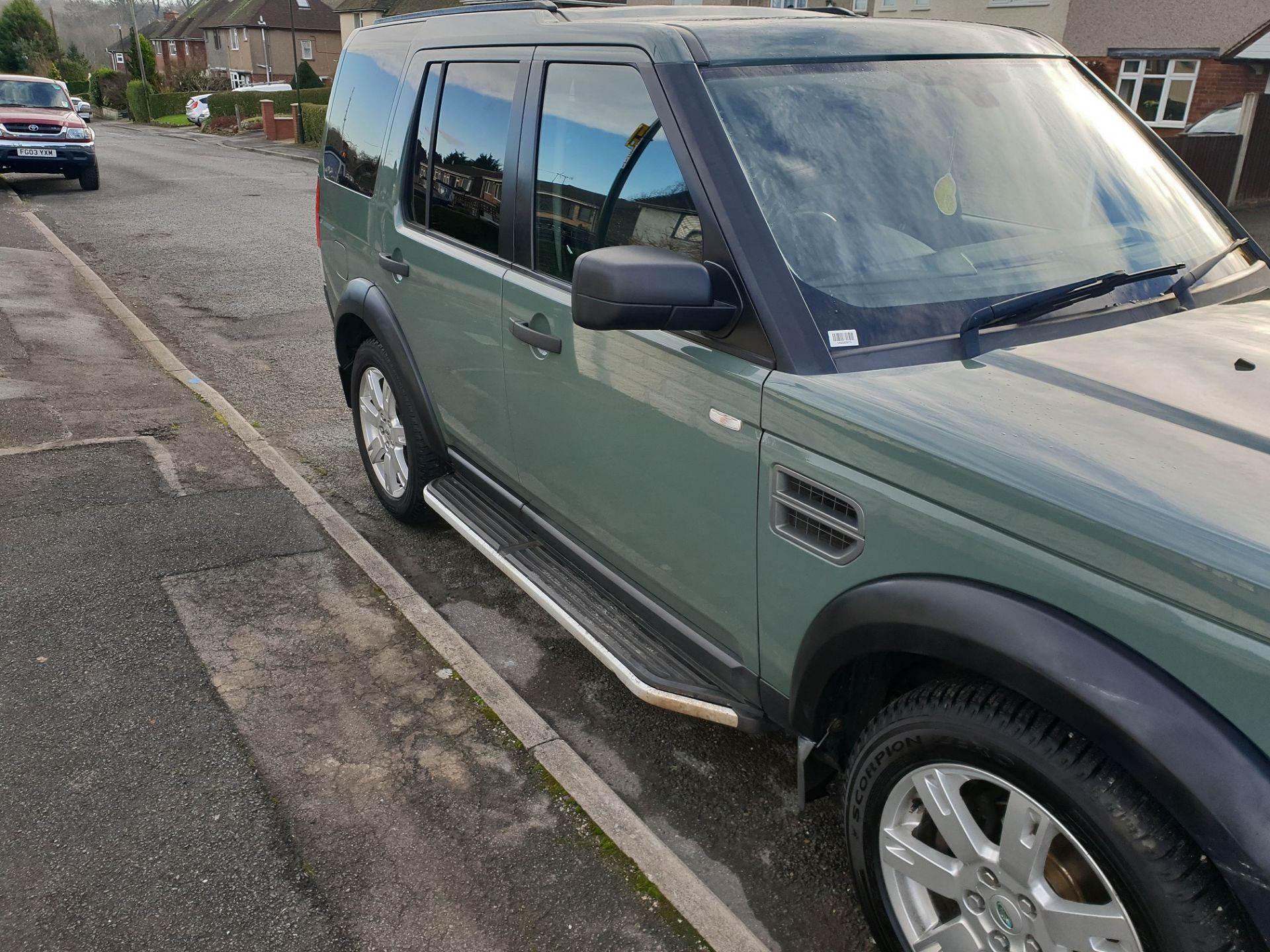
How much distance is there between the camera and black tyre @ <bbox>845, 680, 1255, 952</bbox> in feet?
5.75

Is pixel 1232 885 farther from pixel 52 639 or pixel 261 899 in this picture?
pixel 52 639

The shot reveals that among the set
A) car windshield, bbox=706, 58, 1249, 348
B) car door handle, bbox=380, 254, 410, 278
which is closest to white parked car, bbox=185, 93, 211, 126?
car door handle, bbox=380, 254, 410, 278

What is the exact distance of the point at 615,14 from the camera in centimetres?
324

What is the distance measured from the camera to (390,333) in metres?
4.34

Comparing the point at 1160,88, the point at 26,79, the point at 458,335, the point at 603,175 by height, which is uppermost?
the point at 603,175

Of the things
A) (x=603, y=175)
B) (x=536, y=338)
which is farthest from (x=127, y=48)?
(x=603, y=175)

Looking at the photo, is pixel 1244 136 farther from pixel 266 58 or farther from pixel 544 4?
pixel 266 58

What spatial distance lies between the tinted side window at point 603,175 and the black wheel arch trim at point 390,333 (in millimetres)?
1126

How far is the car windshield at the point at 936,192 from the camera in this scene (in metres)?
2.51

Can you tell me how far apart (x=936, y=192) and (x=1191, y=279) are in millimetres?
739

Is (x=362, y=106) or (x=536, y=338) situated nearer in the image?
(x=536, y=338)

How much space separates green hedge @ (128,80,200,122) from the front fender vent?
64232 mm

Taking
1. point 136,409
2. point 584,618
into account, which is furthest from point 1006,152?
point 136,409

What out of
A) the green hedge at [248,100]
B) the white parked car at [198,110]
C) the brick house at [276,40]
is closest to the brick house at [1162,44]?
the green hedge at [248,100]
